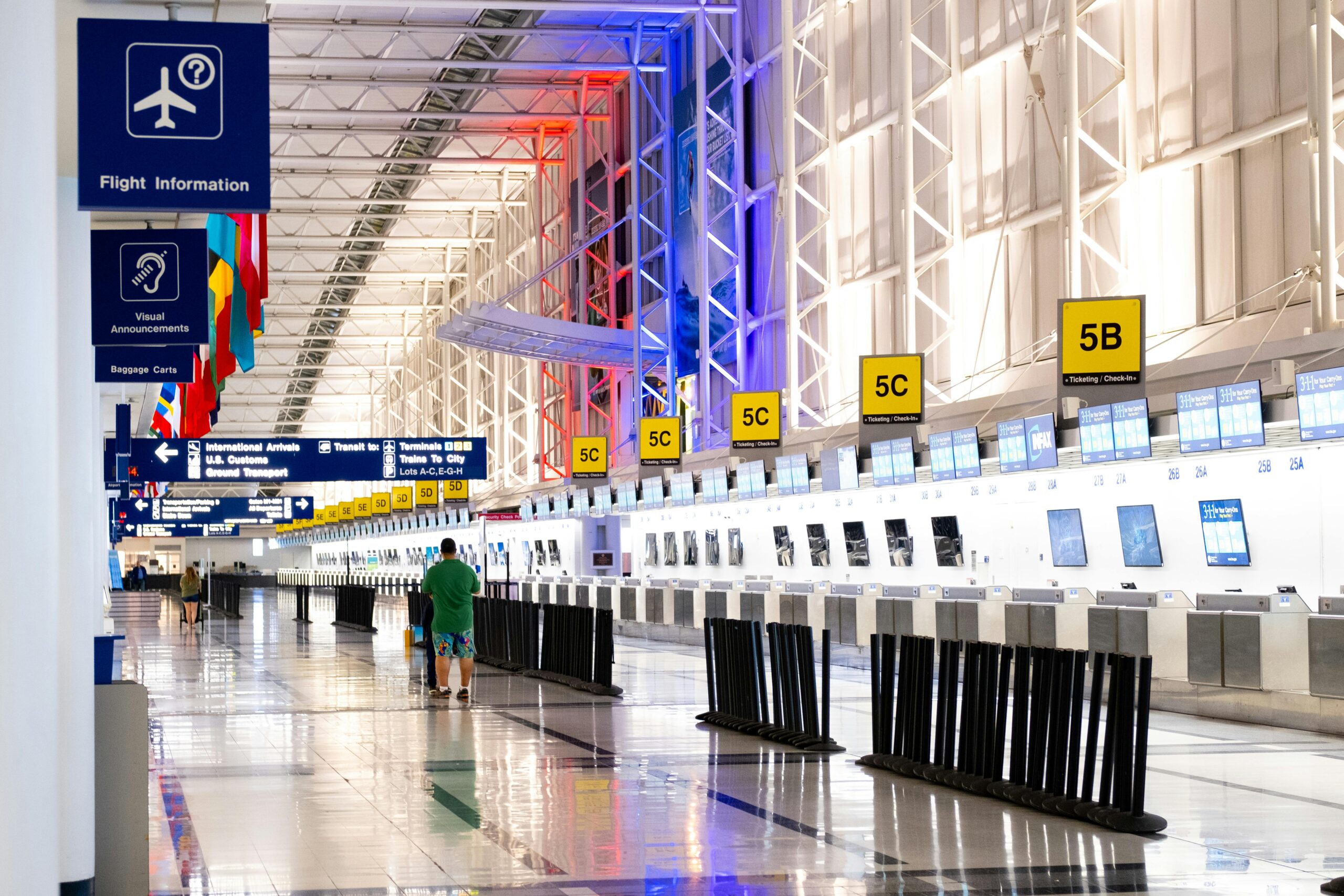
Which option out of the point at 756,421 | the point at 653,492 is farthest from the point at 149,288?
the point at 653,492

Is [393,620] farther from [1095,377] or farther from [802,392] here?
[1095,377]

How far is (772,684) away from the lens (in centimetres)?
1325

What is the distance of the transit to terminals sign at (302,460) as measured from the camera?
31188 mm

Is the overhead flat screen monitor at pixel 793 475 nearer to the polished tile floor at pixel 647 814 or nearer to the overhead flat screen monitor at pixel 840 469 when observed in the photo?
the overhead flat screen monitor at pixel 840 469

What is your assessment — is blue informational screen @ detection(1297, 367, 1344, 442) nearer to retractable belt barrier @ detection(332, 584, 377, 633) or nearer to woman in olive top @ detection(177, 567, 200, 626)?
retractable belt barrier @ detection(332, 584, 377, 633)

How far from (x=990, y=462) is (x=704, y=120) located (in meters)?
14.0

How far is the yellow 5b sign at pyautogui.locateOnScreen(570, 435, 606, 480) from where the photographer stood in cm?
3428

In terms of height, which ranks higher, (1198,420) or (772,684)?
(1198,420)

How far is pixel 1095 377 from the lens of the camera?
14.7m

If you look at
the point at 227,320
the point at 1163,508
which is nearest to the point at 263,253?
the point at 227,320

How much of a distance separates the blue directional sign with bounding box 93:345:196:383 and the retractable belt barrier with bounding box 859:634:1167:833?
20.1 feet

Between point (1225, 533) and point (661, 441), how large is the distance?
51.0 ft

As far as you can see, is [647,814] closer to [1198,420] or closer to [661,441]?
[1198,420]

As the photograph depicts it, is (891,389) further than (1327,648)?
Yes
